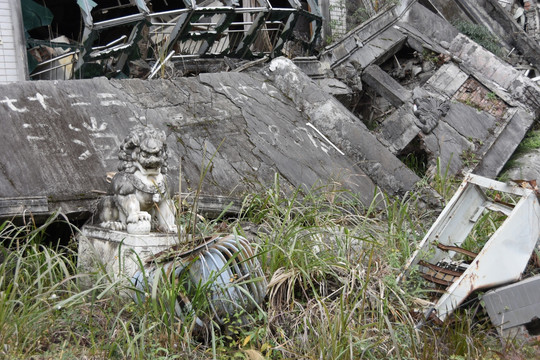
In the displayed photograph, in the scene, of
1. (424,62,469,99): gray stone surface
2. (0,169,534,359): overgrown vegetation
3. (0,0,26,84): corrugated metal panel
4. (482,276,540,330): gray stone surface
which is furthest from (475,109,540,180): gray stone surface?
(0,0,26,84): corrugated metal panel

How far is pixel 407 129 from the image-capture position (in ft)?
30.1

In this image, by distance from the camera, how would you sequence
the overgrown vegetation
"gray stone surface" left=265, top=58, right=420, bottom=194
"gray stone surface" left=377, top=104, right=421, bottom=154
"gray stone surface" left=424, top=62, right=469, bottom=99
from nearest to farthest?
the overgrown vegetation
"gray stone surface" left=265, top=58, right=420, bottom=194
"gray stone surface" left=377, top=104, right=421, bottom=154
"gray stone surface" left=424, top=62, right=469, bottom=99

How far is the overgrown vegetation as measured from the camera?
4188mm

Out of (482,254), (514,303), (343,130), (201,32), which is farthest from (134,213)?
(201,32)

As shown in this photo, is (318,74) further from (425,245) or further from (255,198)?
(425,245)

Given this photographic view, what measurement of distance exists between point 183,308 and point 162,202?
1.01 metres

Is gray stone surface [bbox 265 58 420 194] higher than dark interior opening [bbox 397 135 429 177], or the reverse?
gray stone surface [bbox 265 58 420 194]

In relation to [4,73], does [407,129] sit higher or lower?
lower

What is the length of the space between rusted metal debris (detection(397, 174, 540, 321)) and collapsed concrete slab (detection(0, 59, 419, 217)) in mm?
1552

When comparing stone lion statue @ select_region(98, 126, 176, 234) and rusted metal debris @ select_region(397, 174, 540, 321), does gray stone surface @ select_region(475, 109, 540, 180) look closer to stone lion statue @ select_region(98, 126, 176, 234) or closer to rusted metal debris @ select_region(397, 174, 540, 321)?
rusted metal debris @ select_region(397, 174, 540, 321)

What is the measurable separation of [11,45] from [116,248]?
4.59 metres

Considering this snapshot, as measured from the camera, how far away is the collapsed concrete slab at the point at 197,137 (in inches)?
222

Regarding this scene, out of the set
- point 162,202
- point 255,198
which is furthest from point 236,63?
point 162,202

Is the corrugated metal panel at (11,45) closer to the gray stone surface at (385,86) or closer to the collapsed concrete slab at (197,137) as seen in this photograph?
the collapsed concrete slab at (197,137)
